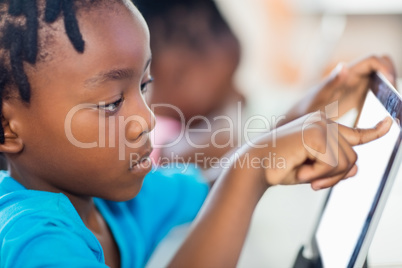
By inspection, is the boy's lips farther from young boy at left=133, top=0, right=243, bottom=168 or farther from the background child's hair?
the background child's hair

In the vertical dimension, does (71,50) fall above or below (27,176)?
above

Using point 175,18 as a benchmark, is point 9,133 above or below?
below

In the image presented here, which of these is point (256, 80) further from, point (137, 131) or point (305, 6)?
point (137, 131)

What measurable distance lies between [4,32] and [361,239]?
422 millimetres

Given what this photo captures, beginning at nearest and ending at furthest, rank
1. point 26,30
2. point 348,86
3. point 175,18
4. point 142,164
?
point 26,30
point 142,164
point 348,86
point 175,18

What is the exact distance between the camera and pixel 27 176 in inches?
23.1

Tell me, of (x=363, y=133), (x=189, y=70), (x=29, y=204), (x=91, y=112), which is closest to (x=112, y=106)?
(x=91, y=112)

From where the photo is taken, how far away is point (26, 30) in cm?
48

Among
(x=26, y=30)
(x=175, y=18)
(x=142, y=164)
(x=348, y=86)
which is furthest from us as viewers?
(x=175, y=18)

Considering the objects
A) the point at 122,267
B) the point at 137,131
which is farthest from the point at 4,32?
the point at 122,267

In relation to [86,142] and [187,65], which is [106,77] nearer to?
[86,142]

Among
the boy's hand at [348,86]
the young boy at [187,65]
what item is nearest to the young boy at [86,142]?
the boy's hand at [348,86]

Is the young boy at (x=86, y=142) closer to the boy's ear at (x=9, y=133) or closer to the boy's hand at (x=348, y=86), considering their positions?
the boy's ear at (x=9, y=133)

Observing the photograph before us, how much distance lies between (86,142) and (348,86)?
0.39 meters
